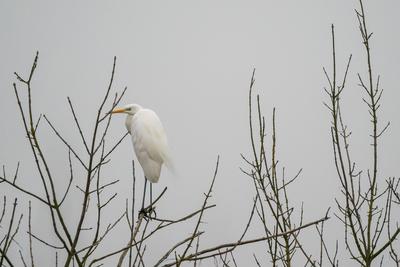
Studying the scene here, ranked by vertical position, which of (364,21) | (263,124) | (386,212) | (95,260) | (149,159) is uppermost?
(149,159)

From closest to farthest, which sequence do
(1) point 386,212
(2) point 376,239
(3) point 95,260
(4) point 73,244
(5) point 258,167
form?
(4) point 73,244 < (3) point 95,260 < (2) point 376,239 < (1) point 386,212 < (5) point 258,167

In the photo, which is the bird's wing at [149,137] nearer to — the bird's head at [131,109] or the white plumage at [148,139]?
the white plumage at [148,139]

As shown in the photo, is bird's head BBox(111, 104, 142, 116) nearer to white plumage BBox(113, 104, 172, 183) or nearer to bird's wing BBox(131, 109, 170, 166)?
white plumage BBox(113, 104, 172, 183)

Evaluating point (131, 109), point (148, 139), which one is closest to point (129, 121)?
point (131, 109)

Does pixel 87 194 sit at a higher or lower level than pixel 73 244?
higher

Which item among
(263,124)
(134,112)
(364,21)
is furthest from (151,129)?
(364,21)

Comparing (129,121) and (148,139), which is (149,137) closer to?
(148,139)

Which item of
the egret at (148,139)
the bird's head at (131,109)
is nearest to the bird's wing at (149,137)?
the egret at (148,139)

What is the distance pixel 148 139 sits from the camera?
211 inches

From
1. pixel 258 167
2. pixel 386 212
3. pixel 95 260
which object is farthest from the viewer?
pixel 258 167

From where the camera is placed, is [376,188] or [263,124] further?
[263,124]

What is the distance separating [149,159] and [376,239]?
377 centimetres

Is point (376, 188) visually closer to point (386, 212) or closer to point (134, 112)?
point (386, 212)

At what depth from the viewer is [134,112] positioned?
221 inches
